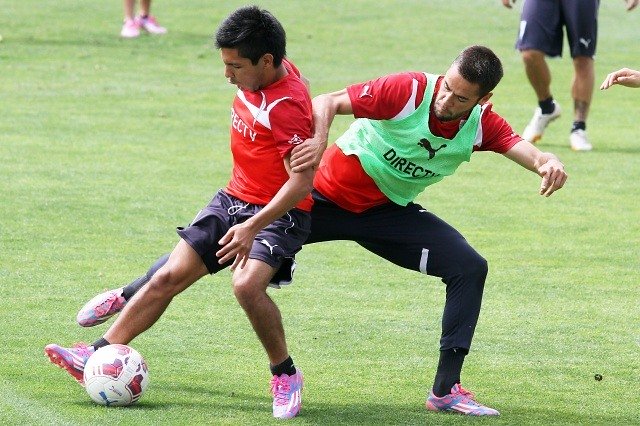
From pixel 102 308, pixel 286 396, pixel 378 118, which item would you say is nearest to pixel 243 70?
pixel 378 118

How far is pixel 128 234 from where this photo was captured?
9891 millimetres

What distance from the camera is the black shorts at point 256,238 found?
6262 mm

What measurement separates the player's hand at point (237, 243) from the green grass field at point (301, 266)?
773mm

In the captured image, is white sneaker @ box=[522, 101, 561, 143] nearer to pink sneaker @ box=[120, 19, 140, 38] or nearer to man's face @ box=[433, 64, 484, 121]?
man's face @ box=[433, 64, 484, 121]

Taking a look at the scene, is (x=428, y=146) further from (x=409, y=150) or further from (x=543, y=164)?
(x=543, y=164)

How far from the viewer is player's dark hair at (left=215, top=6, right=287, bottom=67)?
610 centimetres

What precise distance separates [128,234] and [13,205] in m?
1.26

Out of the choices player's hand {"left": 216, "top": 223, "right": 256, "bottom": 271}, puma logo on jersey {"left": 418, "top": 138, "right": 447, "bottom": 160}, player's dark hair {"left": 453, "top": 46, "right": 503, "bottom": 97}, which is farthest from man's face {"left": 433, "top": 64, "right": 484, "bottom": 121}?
player's hand {"left": 216, "top": 223, "right": 256, "bottom": 271}

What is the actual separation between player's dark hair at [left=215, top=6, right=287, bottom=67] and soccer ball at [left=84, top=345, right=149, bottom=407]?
1.52 meters

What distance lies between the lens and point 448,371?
21.1 ft

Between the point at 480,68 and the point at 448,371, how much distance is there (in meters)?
1.45

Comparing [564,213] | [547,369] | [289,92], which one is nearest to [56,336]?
[289,92]

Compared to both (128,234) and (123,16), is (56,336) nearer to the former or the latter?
(128,234)

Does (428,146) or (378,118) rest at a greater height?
(378,118)
